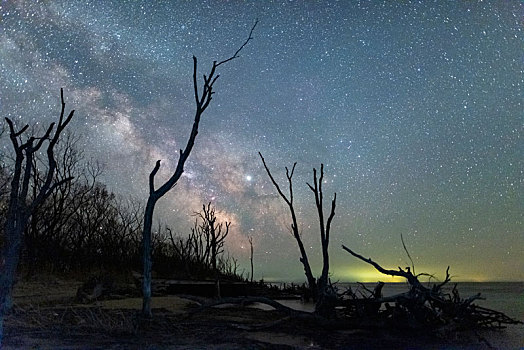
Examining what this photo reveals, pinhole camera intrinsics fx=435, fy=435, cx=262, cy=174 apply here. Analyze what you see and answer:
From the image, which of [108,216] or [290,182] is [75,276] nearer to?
[108,216]

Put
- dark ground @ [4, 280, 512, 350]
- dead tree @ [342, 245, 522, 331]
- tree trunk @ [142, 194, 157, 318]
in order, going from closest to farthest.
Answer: dark ground @ [4, 280, 512, 350] → tree trunk @ [142, 194, 157, 318] → dead tree @ [342, 245, 522, 331]

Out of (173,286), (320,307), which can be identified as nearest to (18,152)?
(320,307)

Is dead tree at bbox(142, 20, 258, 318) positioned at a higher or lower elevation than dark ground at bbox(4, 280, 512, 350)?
higher

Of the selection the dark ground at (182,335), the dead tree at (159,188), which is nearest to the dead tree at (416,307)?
the dark ground at (182,335)

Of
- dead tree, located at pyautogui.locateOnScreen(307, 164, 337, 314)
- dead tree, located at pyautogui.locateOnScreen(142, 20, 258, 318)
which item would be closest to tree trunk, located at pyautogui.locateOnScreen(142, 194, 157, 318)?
dead tree, located at pyautogui.locateOnScreen(142, 20, 258, 318)

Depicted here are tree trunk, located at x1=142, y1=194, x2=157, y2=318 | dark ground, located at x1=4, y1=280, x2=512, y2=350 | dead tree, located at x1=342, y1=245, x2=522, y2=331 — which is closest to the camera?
dark ground, located at x1=4, y1=280, x2=512, y2=350

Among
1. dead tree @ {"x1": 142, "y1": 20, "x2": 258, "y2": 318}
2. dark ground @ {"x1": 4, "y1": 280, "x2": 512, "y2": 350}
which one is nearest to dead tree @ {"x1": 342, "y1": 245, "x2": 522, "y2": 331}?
dark ground @ {"x1": 4, "y1": 280, "x2": 512, "y2": 350}

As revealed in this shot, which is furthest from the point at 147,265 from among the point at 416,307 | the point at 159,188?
the point at 416,307

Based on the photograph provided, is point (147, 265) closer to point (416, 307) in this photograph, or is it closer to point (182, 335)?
point (182, 335)

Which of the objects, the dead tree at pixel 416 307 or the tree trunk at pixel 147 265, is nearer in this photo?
the tree trunk at pixel 147 265

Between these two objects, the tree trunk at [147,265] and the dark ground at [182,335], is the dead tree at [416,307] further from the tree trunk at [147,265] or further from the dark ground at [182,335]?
the tree trunk at [147,265]

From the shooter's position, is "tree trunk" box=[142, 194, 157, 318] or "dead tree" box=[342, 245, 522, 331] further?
"dead tree" box=[342, 245, 522, 331]

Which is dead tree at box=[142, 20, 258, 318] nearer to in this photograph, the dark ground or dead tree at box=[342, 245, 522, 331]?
the dark ground

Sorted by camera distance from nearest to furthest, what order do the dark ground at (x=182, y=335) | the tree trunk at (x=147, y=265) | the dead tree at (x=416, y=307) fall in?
the dark ground at (x=182, y=335) < the tree trunk at (x=147, y=265) < the dead tree at (x=416, y=307)
